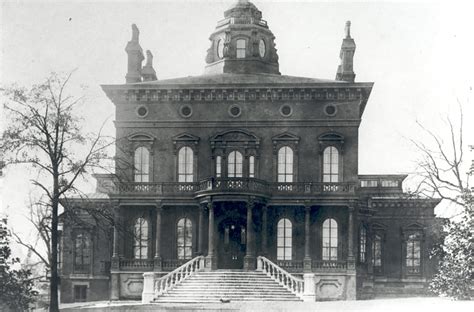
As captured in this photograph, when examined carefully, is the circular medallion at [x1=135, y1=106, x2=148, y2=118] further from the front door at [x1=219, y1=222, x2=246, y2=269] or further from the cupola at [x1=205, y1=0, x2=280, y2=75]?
the front door at [x1=219, y1=222, x2=246, y2=269]

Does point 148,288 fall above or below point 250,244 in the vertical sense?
below

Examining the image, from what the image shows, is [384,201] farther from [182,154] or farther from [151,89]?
[151,89]

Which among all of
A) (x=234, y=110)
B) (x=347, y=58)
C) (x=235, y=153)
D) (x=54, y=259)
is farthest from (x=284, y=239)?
(x=54, y=259)

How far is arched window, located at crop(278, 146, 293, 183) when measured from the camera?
39125 millimetres

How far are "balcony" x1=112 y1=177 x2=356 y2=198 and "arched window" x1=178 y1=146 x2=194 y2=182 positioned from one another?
0.97 meters

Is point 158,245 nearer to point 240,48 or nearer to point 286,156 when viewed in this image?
point 286,156

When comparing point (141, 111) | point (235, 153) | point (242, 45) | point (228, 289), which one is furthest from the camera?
point (242, 45)

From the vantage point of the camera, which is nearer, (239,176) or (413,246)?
(239,176)

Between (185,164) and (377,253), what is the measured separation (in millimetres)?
12524

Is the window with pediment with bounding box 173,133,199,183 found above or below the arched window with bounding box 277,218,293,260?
above

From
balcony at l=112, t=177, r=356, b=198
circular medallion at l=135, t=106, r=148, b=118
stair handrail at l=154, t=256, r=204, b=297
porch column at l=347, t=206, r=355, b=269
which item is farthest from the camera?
circular medallion at l=135, t=106, r=148, b=118

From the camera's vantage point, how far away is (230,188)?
36.2m

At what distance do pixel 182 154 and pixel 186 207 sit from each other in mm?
2822

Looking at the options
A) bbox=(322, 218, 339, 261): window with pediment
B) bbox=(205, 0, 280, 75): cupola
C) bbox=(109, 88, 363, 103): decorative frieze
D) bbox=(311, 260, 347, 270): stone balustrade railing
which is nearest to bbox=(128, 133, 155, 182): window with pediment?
bbox=(109, 88, 363, 103): decorative frieze
